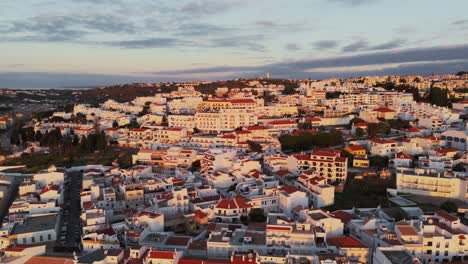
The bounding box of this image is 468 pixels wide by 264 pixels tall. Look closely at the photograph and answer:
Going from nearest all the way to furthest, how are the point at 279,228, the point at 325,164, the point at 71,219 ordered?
the point at 279,228 < the point at 71,219 < the point at 325,164

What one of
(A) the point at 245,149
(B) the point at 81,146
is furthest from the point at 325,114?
(B) the point at 81,146

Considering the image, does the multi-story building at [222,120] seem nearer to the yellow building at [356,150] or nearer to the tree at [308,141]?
the tree at [308,141]

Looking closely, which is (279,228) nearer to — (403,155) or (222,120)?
(403,155)

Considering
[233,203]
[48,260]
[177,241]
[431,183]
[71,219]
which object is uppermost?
[431,183]

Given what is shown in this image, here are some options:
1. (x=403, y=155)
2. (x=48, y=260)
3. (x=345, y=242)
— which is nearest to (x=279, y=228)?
(x=345, y=242)

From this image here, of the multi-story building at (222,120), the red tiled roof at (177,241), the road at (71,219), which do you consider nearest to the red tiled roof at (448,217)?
the red tiled roof at (177,241)

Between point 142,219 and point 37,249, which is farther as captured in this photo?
point 142,219

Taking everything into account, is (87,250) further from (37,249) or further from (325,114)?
(325,114)
